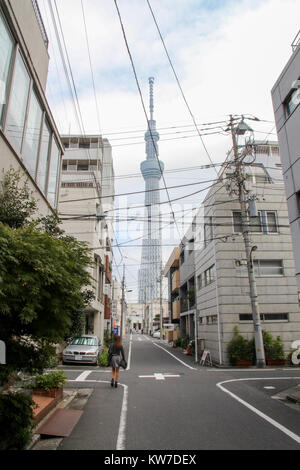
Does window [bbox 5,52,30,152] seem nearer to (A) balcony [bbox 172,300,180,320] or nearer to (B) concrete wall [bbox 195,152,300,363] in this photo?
(B) concrete wall [bbox 195,152,300,363]

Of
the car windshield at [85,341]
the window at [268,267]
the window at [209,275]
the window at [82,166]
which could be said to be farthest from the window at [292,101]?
the window at [82,166]

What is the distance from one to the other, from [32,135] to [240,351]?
1445 cm

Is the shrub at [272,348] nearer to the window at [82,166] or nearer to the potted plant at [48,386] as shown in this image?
the potted plant at [48,386]

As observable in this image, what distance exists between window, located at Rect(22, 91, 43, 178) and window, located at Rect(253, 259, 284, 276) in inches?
566

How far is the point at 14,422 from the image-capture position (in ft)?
14.5

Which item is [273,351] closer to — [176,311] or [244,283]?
[244,283]

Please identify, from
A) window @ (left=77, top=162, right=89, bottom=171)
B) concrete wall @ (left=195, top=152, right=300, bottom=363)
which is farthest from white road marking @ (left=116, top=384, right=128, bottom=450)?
window @ (left=77, top=162, right=89, bottom=171)

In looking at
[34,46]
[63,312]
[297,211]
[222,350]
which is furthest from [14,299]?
[222,350]

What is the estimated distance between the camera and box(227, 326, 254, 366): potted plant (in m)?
16.6

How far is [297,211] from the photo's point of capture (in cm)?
1073

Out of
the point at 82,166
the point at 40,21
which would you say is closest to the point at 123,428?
the point at 40,21

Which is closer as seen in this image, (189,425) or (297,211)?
(189,425)
